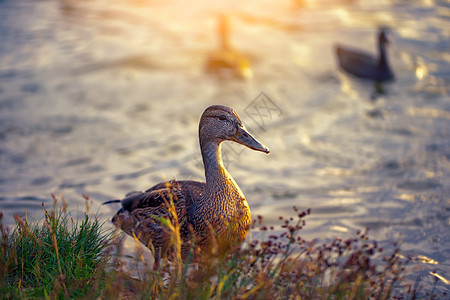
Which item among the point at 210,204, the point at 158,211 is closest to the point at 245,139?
the point at 210,204

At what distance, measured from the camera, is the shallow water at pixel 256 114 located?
7410 millimetres

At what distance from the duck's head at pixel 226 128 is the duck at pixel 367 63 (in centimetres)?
936

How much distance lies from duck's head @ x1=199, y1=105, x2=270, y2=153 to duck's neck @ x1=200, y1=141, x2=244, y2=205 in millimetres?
135

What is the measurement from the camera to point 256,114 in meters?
10.6

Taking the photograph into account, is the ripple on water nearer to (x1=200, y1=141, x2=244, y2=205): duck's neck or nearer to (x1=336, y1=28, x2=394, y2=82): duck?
(x1=200, y1=141, x2=244, y2=205): duck's neck

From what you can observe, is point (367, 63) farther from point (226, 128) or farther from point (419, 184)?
point (226, 128)

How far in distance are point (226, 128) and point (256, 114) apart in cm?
588

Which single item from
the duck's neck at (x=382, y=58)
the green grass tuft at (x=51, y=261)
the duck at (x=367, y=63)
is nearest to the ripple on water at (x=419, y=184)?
the green grass tuft at (x=51, y=261)

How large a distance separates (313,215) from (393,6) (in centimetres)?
1516

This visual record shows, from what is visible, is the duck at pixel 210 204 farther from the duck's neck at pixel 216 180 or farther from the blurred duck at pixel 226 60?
the blurred duck at pixel 226 60

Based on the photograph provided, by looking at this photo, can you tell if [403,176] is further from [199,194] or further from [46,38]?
[46,38]

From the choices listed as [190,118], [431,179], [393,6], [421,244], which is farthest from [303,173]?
[393,6]

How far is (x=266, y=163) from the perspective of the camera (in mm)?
8797

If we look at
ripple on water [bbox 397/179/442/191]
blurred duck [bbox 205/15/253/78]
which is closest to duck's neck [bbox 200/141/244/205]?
ripple on water [bbox 397/179/442/191]
